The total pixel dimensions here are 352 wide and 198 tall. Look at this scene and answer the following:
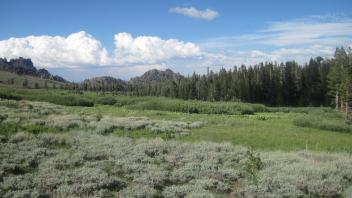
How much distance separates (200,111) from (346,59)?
105 ft

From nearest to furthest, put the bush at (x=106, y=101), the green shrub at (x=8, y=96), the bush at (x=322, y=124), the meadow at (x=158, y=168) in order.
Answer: the meadow at (x=158, y=168) < the bush at (x=322, y=124) < the green shrub at (x=8, y=96) < the bush at (x=106, y=101)

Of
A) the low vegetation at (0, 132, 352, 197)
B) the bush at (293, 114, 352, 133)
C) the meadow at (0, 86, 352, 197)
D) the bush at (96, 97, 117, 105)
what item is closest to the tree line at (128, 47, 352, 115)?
the bush at (96, 97, 117, 105)

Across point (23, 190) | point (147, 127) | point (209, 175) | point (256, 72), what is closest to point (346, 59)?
point (256, 72)

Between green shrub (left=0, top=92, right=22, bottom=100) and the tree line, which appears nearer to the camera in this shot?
green shrub (left=0, top=92, right=22, bottom=100)

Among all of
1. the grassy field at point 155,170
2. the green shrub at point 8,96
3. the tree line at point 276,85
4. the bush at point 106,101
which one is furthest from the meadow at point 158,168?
the tree line at point 276,85

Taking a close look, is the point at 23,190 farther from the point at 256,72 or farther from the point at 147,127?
the point at 256,72

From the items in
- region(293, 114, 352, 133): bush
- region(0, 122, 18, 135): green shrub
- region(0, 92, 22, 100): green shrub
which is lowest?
region(293, 114, 352, 133): bush

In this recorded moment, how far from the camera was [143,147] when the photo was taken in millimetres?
24969

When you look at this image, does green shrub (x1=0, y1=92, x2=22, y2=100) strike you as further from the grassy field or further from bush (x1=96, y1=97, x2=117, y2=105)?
the grassy field

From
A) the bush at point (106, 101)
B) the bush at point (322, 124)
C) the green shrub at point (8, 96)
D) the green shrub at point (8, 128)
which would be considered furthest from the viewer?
the bush at point (106, 101)

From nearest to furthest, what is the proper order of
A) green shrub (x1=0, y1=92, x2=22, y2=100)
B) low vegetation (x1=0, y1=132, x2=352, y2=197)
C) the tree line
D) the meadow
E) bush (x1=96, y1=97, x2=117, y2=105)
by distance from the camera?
low vegetation (x1=0, y1=132, x2=352, y2=197)
the meadow
green shrub (x1=0, y1=92, x2=22, y2=100)
bush (x1=96, y1=97, x2=117, y2=105)
the tree line

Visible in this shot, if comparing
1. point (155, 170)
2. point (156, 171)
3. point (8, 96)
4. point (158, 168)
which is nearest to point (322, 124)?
point (158, 168)

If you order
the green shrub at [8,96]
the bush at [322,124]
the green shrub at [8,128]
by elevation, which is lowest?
the bush at [322,124]

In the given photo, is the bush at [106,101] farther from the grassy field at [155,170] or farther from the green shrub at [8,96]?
the grassy field at [155,170]
